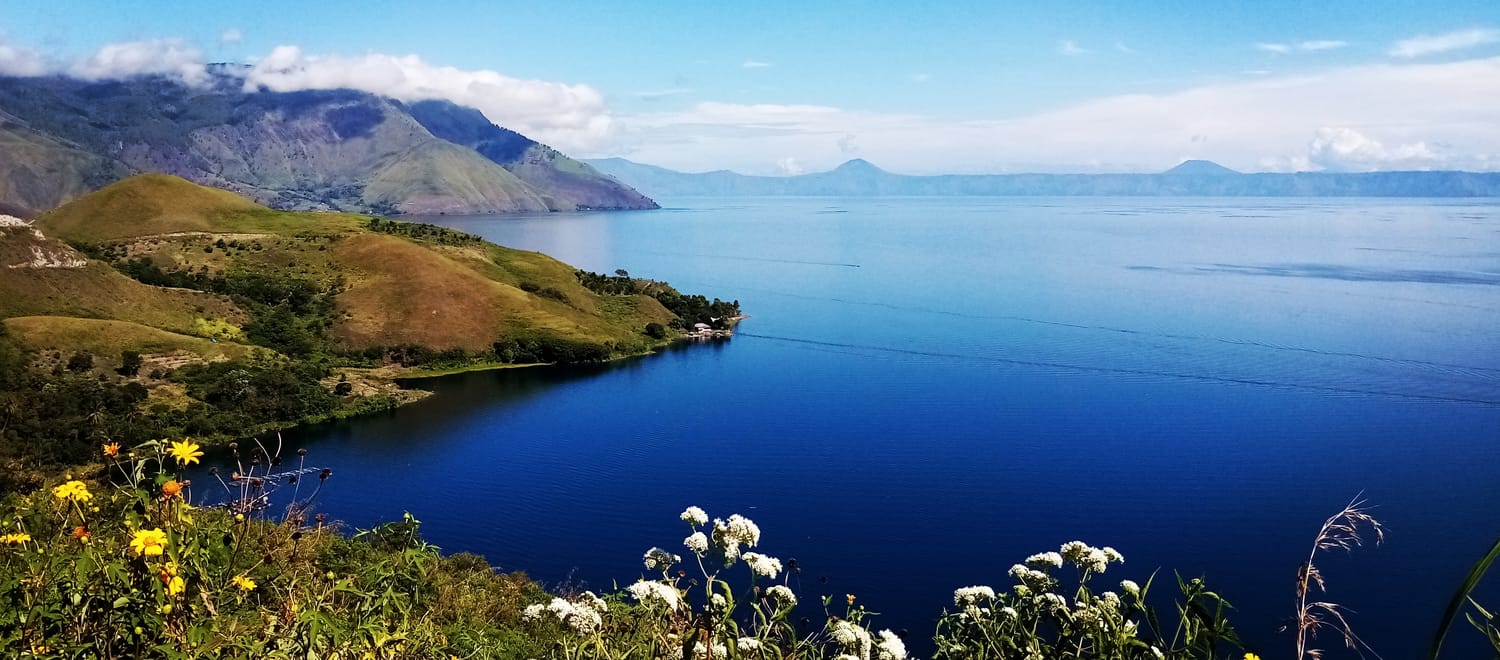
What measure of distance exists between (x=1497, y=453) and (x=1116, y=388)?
69.8 ft

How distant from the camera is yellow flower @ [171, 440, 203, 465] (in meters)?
5.19

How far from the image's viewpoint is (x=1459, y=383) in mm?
63375

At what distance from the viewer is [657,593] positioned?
5918 mm

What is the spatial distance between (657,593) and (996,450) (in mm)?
48298

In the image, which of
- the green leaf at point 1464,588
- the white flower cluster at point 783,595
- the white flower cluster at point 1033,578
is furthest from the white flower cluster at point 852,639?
the green leaf at point 1464,588

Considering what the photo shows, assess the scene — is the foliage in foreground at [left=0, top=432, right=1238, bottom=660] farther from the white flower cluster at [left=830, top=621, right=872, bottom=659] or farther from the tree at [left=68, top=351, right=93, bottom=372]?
the tree at [left=68, top=351, right=93, bottom=372]

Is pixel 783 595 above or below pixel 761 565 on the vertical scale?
below

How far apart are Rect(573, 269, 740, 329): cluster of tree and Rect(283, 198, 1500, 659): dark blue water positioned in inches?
140

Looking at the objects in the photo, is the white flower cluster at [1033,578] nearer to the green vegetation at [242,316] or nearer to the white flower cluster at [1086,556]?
the white flower cluster at [1086,556]

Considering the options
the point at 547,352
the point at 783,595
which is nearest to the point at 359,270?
the point at 547,352

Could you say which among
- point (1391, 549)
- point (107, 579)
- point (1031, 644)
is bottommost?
point (1391, 549)

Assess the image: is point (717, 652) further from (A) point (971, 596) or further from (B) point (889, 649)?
(A) point (971, 596)

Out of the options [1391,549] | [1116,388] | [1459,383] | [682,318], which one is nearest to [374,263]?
[682,318]

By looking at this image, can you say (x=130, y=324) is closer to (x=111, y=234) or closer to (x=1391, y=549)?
(x=111, y=234)
